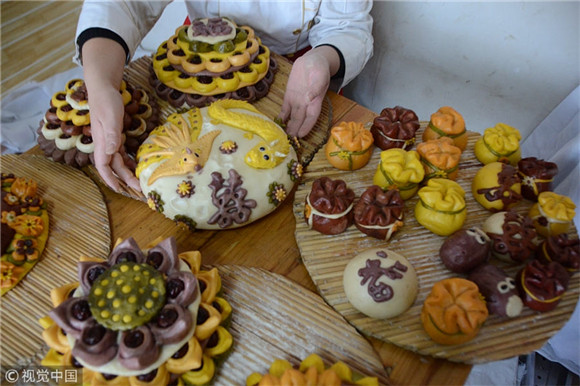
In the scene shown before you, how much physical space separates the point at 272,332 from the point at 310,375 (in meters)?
0.26

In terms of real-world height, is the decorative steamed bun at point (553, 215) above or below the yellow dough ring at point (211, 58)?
above

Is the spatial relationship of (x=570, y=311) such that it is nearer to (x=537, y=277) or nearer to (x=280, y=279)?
(x=537, y=277)

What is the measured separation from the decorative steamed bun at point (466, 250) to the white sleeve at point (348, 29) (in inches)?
43.7

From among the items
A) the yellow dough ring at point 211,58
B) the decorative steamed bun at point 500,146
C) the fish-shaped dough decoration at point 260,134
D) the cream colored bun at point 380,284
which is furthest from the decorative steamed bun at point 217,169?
the decorative steamed bun at point 500,146

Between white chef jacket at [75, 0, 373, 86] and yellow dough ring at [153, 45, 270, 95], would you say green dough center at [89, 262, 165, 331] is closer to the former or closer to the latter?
A: yellow dough ring at [153, 45, 270, 95]

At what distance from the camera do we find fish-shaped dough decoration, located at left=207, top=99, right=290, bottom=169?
1659mm

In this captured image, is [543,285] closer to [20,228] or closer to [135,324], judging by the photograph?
[135,324]

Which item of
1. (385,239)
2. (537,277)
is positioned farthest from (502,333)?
(385,239)

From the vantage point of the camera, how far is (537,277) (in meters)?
1.39

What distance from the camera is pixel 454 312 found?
1279 mm

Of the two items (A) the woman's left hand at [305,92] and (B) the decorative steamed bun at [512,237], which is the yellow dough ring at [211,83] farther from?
(B) the decorative steamed bun at [512,237]

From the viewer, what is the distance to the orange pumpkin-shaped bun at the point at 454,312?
128 centimetres

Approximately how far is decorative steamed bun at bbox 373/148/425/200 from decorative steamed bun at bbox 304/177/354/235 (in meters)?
0.16

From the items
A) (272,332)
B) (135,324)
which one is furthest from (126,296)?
(272,332)
